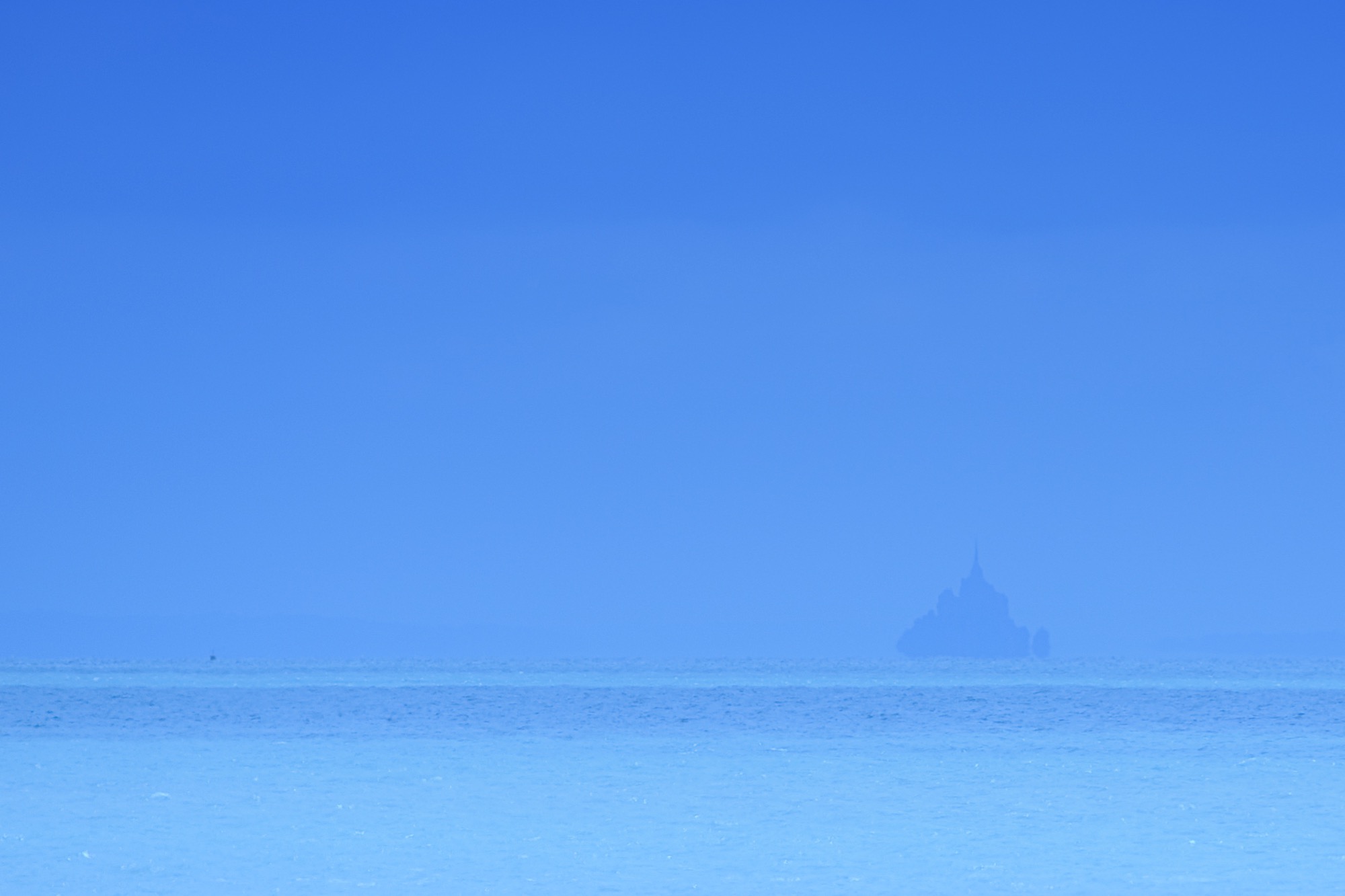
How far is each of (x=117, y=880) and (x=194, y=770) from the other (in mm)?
9323

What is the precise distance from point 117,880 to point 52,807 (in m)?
5.30

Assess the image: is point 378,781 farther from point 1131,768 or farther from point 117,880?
point 1131,768

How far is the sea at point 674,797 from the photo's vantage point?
1563 centimetres

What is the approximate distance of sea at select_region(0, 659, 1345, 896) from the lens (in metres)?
15.6

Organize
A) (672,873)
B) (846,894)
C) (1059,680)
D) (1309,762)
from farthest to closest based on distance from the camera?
(1059,680) → (1309,762) → (672,873) → (846,894)

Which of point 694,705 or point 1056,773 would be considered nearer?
point 1056,773

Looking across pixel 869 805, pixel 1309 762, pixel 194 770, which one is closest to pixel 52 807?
pixel 194 770

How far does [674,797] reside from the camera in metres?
21.1

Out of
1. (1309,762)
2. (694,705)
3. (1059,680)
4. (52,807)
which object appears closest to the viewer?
(52,807)

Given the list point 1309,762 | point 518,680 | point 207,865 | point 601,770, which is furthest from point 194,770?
point 518,680

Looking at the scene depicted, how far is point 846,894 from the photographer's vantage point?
14.6 m

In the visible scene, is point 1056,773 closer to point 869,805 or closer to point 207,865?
point 869,805

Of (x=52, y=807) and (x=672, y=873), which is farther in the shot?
(x=52, y=807)

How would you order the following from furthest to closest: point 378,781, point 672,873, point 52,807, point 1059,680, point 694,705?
point 1059,680, point 694,705, point 378,781, point 52,807, point 672,873
